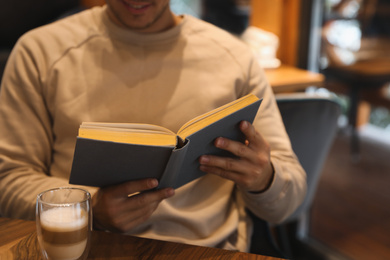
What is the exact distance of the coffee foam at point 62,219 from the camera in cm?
62

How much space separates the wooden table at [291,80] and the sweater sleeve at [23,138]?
110 centimetres

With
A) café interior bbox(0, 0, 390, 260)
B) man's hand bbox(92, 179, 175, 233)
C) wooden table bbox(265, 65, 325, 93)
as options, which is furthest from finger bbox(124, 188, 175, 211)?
wooden table bbox(265, 65, 325, 93)

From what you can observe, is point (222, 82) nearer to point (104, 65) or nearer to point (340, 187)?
point (104, 65)

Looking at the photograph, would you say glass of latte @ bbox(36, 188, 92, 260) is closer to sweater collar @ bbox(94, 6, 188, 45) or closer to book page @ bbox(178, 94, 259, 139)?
book page @ bbox(178, 94, 259, 139)

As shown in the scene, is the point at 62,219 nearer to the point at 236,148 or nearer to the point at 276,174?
the point at 236,148

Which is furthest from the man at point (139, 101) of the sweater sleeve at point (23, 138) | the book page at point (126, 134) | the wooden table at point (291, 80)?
the wooden table at point (291, 80)

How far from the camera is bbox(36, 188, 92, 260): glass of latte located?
624mm

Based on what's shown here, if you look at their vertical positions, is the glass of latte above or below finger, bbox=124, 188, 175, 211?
above

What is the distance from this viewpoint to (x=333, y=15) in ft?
9.40

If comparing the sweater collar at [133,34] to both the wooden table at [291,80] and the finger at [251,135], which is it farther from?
the wooden table at [291,80]

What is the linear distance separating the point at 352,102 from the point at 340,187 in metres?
0.88

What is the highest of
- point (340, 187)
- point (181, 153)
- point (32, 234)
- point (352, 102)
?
point (181, 153)

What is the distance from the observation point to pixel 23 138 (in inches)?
38.8

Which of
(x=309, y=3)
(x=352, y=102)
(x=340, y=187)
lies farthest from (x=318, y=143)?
(x=352, y=102)
